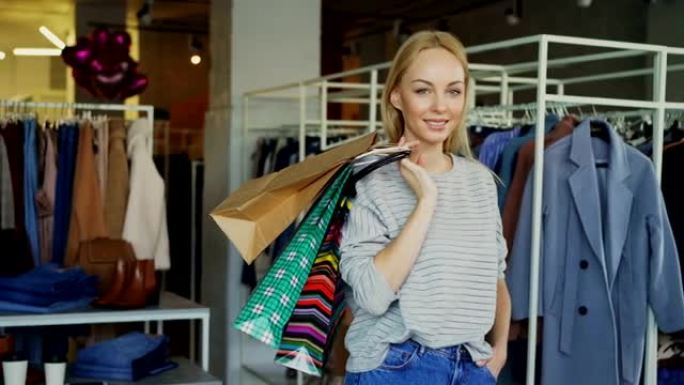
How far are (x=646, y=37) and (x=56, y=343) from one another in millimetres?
4517

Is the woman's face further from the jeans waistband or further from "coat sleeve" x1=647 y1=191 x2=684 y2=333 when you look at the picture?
"coat sleeve" x1=647 y1=191 x2=684 y2=333

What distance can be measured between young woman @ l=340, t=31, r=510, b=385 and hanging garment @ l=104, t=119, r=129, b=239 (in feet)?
9.29

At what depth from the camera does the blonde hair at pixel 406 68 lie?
1840 mm

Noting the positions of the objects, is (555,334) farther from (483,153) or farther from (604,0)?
(604,0)

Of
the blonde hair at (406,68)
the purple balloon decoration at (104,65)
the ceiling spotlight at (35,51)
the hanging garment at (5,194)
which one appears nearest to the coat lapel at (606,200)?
the blonde hair at (406,68)

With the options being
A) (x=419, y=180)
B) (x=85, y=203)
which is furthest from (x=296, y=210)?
(x=85, y=203)

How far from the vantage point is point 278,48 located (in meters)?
5.59

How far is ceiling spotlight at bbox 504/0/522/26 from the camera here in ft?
25.6

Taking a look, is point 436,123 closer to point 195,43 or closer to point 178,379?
point 178,379


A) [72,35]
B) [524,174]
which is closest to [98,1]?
[72,35]

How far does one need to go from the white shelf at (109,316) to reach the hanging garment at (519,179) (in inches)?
47.3

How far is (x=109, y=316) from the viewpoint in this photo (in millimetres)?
3596

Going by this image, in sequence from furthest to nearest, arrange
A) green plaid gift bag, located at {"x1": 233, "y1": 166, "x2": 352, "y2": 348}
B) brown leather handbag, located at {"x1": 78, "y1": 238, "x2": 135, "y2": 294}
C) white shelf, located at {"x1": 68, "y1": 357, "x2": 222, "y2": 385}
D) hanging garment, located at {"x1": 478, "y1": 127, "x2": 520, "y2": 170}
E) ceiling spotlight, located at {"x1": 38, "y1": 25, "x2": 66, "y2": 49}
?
ceiling spotlight, located at {"x1": 38, "y1": 25, "x2": 66, "y2": 49}
brown leather handbag, located at {"x1": 78, "y1": 238, "x2": 135, "y2": 294}
white shelf, located at {"x1": 68, "y1": 357, "x2": 222, "y2": 385}
hanging garment, located at {"x1": 478, "y1": 127, "x2": 520, "y2": 170}
green plaid gift bag, located at {"x1": 233, "y1": 166, "x2": 352, "y2": 348}

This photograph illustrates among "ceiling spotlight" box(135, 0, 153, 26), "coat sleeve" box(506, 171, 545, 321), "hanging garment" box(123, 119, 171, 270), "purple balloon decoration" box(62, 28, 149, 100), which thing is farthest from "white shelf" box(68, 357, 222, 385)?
"ceiling spotlight" box(135, 0, 153, 26)
